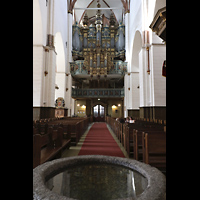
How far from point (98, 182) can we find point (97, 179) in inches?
1.7

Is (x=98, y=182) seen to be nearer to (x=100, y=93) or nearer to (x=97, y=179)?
(x=97, y=179)

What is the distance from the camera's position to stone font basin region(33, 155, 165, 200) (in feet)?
3.02

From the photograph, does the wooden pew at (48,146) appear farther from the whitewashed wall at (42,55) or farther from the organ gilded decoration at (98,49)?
the organ gilded decoration at (98,49)

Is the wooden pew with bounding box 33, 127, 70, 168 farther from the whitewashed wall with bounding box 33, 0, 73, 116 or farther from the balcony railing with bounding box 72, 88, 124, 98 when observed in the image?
the balcony railing with bounding box 72, 88, 124, 98

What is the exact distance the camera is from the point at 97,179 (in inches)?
50.8

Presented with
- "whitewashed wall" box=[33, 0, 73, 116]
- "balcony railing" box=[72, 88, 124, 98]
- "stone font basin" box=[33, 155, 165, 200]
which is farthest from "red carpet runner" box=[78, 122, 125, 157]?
"balcony railing" box=[72, 88, 124, 98]

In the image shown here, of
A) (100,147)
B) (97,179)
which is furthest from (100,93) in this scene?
(97,179)

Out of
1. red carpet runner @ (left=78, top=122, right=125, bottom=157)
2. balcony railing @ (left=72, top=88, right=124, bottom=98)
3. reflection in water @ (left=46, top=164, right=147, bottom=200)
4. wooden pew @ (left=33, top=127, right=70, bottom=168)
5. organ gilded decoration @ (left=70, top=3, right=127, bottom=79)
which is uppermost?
organ gilded decoration @ (left=70, top=3, right=127, bottom=79)
